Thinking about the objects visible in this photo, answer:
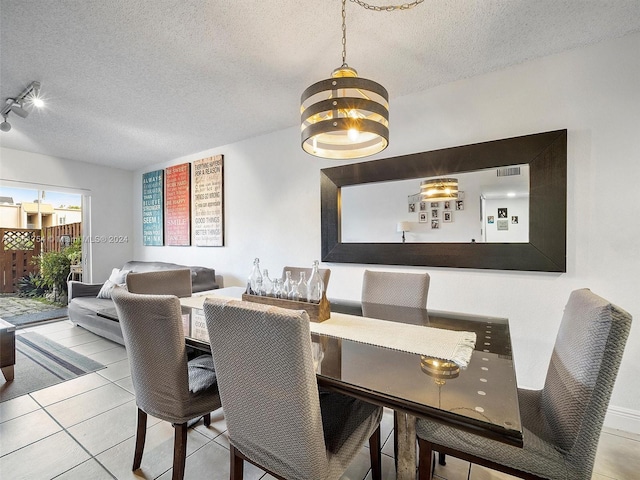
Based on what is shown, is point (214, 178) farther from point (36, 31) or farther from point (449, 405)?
point (449, 405)

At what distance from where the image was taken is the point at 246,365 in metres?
0.99

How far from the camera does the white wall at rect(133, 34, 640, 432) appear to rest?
185cm

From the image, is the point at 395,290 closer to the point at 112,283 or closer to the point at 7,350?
the point at 7,350

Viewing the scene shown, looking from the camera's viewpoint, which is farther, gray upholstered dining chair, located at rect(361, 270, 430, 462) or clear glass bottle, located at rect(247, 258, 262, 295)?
gray upholstered dining chair, located at rect(361, 270, 430, 462)

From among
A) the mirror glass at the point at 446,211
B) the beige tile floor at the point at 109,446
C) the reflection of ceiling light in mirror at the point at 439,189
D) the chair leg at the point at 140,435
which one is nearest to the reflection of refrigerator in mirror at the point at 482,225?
the mirror glass at the point at 446,211

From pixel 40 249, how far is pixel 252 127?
18.4ft

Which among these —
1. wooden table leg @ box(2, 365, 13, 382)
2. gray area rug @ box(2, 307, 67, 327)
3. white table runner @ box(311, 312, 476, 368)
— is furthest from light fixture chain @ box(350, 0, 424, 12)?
gray area rug @ box(2, 307, 67, 327)

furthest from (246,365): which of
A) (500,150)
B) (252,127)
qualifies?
(252,127)

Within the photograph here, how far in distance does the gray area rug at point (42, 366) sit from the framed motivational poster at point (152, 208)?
6.20 feet

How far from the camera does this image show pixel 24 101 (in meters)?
2.53

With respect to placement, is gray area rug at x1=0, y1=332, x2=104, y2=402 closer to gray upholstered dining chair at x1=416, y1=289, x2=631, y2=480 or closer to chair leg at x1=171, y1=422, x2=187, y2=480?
chair leg at x1=171, y1=422, x2=187, y2=480

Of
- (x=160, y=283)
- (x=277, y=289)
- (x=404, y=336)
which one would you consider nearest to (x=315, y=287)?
(x=277, y=289)

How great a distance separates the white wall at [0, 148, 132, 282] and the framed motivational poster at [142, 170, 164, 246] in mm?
399

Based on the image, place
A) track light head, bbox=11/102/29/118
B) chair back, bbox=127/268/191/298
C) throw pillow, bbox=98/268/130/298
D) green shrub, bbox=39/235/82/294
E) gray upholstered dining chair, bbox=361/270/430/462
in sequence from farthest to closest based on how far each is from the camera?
green shrub, bbox=39/235/82/294, throw pillow, bbox=98/268/130/298, track light head, bbox=11/102/29/118, chair back, bbox=127/268/191/298, gray upholstered dining chair, bbox=361/270/430/462
